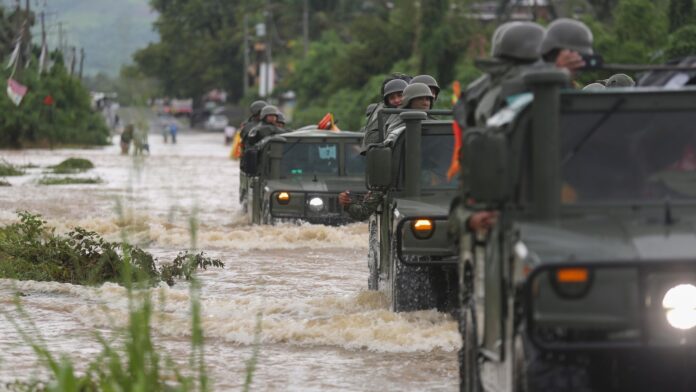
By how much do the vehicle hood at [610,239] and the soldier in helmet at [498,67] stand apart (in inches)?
43.3

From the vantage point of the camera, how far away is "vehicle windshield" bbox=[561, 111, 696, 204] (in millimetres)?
7570

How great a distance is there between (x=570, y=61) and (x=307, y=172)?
1413 cm

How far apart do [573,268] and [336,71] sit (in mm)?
58738

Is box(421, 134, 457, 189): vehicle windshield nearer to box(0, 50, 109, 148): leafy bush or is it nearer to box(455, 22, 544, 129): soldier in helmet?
box(455, 22, 544, 129): soldier in helmet

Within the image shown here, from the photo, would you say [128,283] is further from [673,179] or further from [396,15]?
[396,15]

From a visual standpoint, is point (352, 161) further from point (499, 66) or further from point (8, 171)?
point (8, 171)

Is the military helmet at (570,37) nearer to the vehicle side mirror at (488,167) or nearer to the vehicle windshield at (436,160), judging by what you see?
the vehicle side mirror at (488,167)

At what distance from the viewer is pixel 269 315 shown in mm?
13742

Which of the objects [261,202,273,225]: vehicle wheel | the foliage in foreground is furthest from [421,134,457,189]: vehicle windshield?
[261,202,273,225]: vehicle wheel

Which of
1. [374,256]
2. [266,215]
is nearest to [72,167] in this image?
[266,215]

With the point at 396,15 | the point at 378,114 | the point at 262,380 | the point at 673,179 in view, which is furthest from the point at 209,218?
the point at 396,15

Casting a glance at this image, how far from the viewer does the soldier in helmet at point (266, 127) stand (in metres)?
25.5

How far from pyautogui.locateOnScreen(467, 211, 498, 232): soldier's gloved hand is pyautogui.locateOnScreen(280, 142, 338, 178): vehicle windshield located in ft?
46.5

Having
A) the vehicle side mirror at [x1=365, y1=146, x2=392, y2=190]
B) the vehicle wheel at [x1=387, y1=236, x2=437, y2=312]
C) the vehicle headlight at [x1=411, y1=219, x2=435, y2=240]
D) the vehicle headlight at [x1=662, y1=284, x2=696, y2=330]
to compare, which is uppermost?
the vehicle side mirror at [x1=365, y1=146, x2=392, y2=190]
